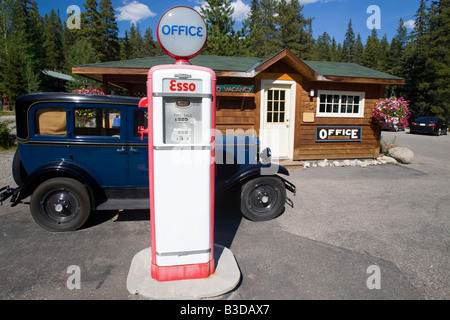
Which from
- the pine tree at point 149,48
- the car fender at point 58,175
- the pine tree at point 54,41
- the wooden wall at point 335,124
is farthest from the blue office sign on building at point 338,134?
the pine tree at point 149,48

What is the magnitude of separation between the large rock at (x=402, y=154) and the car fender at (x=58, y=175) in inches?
391

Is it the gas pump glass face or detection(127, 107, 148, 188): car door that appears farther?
detection(127, 107, 148, 188): car door

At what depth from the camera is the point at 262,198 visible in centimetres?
462

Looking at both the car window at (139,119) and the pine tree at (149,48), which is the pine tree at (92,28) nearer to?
the pine tree at (149,48)

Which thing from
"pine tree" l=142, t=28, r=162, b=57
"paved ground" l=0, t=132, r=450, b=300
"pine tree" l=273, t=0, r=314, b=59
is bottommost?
"paved ground" l=0, t=132, r=450, b=300

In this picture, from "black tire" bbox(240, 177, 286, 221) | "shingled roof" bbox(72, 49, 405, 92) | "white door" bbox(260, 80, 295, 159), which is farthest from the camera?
"white door" bbox(260, 80, 295, 159)

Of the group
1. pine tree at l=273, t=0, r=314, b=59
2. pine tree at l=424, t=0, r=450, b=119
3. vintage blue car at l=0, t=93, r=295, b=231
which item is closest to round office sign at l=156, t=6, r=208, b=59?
vintage blue car at l=0, t=93, r=295, b=231

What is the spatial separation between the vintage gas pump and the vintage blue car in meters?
1.55

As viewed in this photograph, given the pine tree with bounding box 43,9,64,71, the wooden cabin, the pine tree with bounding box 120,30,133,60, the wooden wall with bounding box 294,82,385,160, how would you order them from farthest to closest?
the pine tree with bounding box 43,9,64,71
the pine tree with bounding box 120,30,133,60
the wooden wall with bounding box 294,82,385,160
the wooden cabin

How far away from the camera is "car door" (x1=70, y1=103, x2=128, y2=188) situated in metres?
4.17

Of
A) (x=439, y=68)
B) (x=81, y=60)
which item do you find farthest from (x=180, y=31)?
(x=439, y=68)

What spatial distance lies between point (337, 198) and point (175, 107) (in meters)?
4.50

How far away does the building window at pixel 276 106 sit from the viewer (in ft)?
28.8

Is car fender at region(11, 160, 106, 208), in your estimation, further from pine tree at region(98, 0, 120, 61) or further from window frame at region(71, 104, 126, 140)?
pine tree at region(98, 0, 120, 61)
